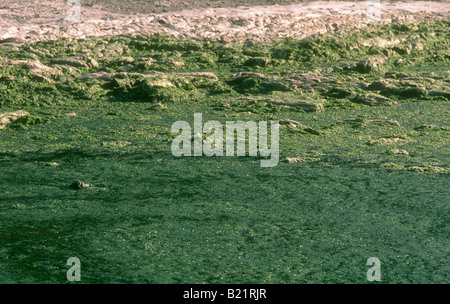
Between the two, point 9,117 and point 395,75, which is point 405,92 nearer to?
point 395,75

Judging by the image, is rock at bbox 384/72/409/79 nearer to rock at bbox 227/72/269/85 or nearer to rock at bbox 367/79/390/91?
rock at bbox 367/79/390/91

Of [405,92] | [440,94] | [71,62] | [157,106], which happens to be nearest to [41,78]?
[71,62]

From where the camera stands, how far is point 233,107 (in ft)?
13.4

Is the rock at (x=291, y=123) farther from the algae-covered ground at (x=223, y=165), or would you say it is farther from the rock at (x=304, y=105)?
the rock at (x=304, y=105)

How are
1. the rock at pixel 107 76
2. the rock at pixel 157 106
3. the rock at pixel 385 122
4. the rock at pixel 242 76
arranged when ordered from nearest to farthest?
1. the rock at pixel 385 122
2. the rock at pixel 157 106
3. the rock at pixel 107 76
4. the rock at pixel 242 76

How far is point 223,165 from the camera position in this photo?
126 inches

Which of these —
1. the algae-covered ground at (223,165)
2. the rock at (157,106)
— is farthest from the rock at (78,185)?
the rock at (157,106)

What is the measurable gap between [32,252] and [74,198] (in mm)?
484

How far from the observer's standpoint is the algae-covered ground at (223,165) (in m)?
2.34

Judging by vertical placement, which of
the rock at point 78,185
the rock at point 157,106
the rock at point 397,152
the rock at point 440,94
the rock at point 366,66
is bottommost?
the rock at point 78,185

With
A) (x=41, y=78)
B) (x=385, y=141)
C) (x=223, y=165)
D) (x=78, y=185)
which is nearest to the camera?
(x=78, y=185)

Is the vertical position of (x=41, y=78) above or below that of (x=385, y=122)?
above

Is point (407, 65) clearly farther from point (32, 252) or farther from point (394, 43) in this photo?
point (32, 252)

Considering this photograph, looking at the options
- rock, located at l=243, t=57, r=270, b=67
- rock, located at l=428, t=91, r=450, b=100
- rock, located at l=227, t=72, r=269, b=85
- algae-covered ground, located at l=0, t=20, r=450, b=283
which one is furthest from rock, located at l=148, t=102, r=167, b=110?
rock, located at l=428, t=91, r=450, b=100
